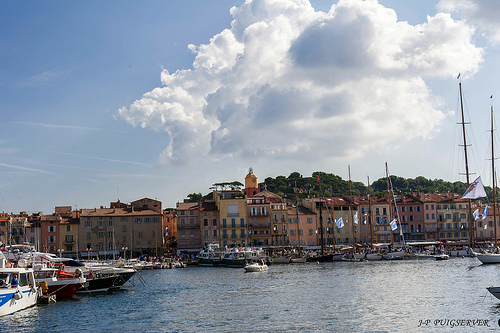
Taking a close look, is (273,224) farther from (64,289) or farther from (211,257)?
(64,289)

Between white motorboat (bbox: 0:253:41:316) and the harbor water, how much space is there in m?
0.61

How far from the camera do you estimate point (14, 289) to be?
3528 cm

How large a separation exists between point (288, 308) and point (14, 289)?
690 inches

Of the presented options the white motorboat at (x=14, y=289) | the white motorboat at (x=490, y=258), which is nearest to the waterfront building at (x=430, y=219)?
the white motorboat at (x=490, y=258)

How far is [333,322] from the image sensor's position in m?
31.5

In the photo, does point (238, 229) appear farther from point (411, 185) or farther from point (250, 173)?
point (411, 185)

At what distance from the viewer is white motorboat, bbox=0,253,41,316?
3447cm

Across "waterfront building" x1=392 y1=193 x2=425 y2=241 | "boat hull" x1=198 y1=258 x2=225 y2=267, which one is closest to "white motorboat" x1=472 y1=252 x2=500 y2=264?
"boat hull" x1=198 y1=258 x2=225 y2=267

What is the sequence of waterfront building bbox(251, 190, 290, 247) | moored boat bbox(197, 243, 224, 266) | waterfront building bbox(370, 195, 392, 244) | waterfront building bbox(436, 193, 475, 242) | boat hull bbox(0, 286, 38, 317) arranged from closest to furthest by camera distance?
1. boat hull bbox(0, 286, 38, 317)
2. moored boat bbox(197, 243, 224, 266)
3. waterfront building bbox(251, 190, 290, 247)
4. waterfront building bbox(370, 195, 392, 244)
5. waterfront building bbox(436, 193, 475, 242)

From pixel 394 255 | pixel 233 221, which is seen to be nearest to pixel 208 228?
pixel 233 221

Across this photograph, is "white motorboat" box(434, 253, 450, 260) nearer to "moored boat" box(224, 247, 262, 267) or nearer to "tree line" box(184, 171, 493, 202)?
"moored boat" box(224, 247, 262, 267)

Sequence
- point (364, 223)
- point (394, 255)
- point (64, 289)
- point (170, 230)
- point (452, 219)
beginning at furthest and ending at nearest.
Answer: point (170, 230) < point (452, 219) < point (364, 223) < point (394, 255) < point (64, 289)

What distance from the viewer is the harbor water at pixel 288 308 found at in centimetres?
3088

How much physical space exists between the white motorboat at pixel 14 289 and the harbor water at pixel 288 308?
0.61m
